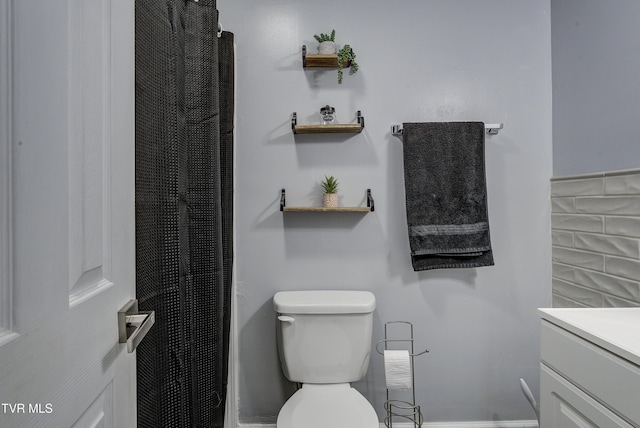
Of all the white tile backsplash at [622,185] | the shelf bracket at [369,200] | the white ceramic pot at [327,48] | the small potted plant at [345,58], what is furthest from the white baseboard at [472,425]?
the white ceramic pot at [327,48]

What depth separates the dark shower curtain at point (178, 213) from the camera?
725 mm

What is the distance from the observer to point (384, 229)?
5.71 ft

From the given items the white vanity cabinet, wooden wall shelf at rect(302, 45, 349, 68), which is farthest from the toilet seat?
wooden wall shelf at rect(302, 45, 349, 68)

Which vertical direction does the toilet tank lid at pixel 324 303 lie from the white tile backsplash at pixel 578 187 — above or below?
below

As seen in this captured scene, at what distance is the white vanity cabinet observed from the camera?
2.59 ft

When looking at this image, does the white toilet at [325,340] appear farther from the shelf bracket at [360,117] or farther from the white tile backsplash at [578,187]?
the white tile backsplash at [578,187]

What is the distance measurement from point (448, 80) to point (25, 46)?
1.70 meters

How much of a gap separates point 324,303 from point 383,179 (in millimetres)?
637

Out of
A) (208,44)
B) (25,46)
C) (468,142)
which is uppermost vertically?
(208,44)

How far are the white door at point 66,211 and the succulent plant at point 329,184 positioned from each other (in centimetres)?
106

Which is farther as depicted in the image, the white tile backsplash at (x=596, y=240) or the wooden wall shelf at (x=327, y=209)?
the wooden wall shelf at (x=327, y=209)

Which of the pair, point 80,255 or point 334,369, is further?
point 334,369

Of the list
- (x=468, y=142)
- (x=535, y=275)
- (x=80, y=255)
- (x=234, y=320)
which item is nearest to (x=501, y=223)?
(x=535, y=275)

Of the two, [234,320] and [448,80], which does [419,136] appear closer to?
[448,80]
